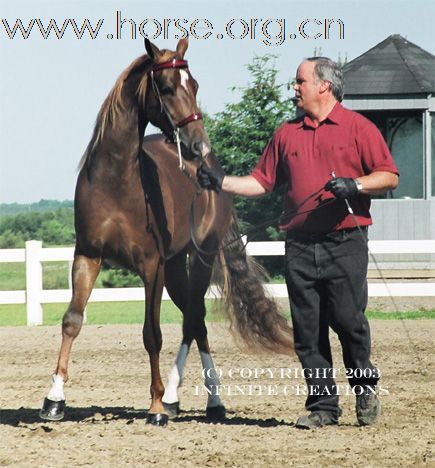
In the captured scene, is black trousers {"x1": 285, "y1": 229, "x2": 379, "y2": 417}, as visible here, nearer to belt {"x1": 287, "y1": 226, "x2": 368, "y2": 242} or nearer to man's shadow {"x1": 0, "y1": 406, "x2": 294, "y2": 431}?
belt {"x1": 287, "y1": 226, "x2": 368, "y2": 242}

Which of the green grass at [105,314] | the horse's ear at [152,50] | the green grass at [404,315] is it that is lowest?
the green grass at [105,314]

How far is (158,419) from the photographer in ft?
20.7

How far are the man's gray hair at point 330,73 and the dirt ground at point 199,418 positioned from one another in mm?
1991

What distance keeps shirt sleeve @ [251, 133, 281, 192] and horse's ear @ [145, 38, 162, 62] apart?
0.90 metres

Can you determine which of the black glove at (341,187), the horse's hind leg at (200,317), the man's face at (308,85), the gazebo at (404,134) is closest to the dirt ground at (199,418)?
the horse's hind leg at (200,317)

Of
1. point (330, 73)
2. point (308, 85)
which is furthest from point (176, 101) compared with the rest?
point (330, 73)

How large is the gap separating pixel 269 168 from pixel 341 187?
26.9 inches

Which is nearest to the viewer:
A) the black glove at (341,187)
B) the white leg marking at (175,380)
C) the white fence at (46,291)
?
the black glove at (341,187)

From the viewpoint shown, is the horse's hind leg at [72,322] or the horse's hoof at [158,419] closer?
the horse's hoof at [158,419]

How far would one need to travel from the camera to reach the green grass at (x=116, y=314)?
13859mm

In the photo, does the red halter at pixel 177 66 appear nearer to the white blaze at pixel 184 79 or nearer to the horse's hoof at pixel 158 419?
the white blaze at pixel 184 79

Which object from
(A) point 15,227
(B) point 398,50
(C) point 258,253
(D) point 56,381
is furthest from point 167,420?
(A) point 15,227

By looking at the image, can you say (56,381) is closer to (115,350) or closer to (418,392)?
(418,392)

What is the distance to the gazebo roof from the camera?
19734 millimetres
